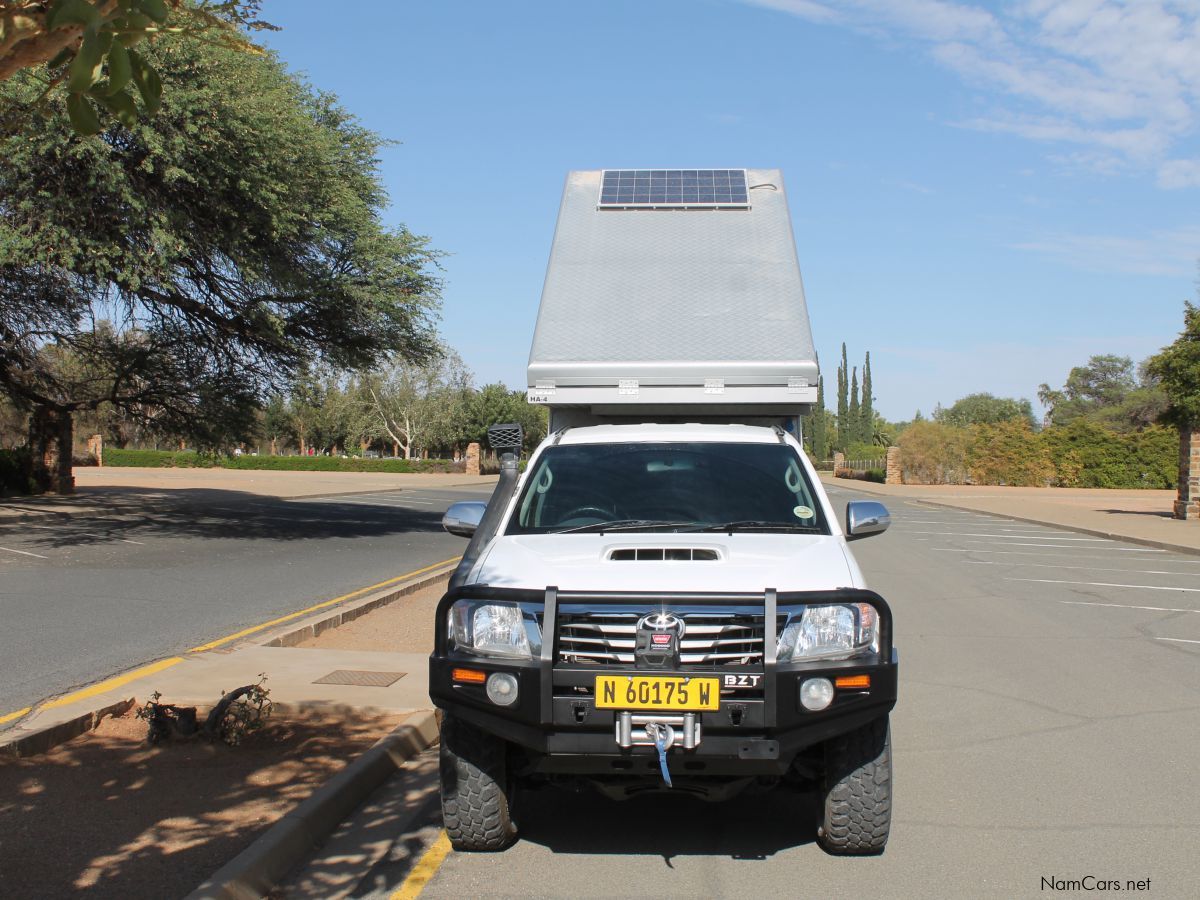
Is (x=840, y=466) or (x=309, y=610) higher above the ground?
(x=840, y=466)

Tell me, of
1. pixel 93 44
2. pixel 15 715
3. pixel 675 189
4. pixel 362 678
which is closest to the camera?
pixel 93 44

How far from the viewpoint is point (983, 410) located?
5037 inches

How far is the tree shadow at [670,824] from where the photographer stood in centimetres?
507

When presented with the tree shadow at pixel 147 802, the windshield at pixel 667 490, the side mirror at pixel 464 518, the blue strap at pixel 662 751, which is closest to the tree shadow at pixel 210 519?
the tree shadow at pixel 147 802

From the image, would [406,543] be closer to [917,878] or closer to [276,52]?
[276,52]

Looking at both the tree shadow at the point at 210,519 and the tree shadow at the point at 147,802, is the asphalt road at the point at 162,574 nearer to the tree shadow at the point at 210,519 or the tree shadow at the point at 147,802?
the tree shadow at the point at 210,519

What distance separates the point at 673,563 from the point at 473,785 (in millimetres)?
1287

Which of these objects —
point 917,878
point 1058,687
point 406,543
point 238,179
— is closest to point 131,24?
point 917,878

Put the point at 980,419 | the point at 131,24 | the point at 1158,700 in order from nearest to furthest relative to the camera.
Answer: the point at 131,24, the point at 1158,700, the point at 980,419

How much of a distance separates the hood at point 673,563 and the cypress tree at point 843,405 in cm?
9242

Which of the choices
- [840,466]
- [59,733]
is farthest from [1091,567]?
[840,466]

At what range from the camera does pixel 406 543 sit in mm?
20844

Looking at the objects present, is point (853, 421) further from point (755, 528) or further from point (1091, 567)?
point (755, 528)

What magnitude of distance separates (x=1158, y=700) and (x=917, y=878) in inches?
168
